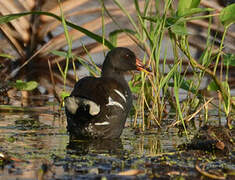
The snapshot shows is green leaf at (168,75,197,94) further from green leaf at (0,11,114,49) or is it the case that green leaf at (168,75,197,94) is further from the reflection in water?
the reflection in water

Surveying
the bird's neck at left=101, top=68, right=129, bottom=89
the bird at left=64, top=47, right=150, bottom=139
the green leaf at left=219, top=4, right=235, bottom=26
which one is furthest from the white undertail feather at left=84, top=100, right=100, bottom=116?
the green leaf at left=219, top=4, right=235, bottom=26

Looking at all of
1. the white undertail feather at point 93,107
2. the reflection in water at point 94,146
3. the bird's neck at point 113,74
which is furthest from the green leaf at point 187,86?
the white undertail feather at point 93,107

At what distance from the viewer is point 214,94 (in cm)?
845

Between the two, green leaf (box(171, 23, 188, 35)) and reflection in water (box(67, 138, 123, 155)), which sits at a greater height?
green leaf (box(171, 23, 188, 35))

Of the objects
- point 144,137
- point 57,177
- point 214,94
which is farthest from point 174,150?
point 214,94

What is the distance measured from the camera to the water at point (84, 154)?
4.10 m

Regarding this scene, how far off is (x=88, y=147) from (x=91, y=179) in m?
1.41

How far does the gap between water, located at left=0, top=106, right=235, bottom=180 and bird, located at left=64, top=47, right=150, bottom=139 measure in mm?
115

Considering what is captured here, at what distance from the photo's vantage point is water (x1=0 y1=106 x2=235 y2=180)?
A: 13.4 ft

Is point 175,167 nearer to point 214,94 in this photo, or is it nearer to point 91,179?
point 91,179

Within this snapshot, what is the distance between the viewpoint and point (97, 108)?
5422 millimetres

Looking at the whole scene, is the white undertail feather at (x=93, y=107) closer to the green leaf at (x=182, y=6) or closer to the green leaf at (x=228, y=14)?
the green leaf at (x=182, y=6)

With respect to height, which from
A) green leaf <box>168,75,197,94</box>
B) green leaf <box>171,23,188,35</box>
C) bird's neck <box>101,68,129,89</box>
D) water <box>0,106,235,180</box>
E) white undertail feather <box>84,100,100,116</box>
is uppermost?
green leaf <box>171,23,188,35</box>

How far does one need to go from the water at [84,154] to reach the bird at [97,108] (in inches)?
4.5
